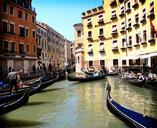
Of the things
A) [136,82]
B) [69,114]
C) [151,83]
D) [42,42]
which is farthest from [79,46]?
[69,114]

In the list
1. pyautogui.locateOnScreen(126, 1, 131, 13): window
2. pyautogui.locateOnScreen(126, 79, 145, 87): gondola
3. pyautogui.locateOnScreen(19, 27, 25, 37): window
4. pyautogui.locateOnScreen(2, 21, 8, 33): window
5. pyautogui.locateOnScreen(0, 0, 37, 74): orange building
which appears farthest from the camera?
pyautogui.locateOnScreen(19, 27, 25, 37): window

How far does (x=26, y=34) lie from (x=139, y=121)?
103 ft

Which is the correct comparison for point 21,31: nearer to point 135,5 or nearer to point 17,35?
point 17,35

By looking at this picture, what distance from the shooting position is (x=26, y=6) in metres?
37.5

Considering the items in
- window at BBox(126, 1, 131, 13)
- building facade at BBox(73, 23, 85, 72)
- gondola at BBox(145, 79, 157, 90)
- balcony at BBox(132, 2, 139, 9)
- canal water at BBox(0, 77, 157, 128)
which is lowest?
canal water at BBox(0, 77, 157, 128)

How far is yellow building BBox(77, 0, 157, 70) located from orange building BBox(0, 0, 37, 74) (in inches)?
256

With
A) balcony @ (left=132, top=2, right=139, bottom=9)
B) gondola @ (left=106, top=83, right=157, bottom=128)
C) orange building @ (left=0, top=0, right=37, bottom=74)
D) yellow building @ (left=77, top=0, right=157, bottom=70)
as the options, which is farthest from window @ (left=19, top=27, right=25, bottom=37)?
gondola @ (left=106, top=83, right=157, bottom=128)

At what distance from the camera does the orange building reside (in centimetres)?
3244

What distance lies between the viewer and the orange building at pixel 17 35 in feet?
106

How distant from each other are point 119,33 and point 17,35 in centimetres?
1078

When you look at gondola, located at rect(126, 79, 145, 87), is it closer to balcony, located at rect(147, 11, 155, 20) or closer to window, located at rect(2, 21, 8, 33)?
balcony, located at rect(147, 11, 155, 20)

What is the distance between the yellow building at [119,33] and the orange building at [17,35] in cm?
650

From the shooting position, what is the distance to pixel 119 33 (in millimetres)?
34625

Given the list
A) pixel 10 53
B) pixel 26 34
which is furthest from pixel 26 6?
pixel 10 53
